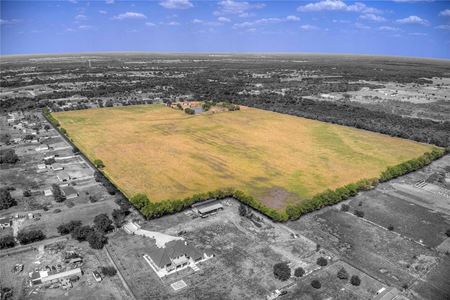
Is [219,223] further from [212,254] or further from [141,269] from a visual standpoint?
[141,269]

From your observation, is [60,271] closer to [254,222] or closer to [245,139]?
[254,222]

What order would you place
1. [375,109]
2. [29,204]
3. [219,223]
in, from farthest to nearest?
1. [375,109]
2. [29,204]
3. [219,223]

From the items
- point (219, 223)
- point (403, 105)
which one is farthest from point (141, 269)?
point (403, 105)

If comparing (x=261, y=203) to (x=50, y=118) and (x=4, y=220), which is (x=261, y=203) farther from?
(x=50, y=118)

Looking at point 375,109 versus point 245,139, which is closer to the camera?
point 245,139

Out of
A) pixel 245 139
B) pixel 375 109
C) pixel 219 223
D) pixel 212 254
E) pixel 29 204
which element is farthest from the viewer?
pixel 375 109
